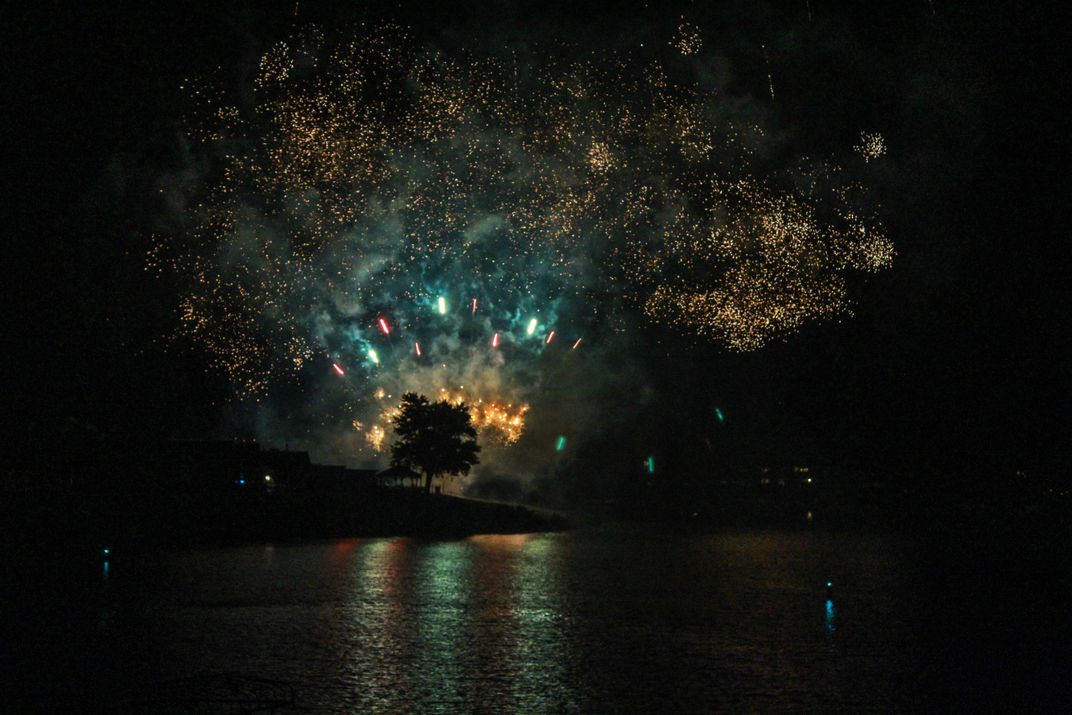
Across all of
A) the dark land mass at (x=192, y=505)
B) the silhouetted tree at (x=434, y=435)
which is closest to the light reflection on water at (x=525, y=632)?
the dark land mass at (x=192, y=505)

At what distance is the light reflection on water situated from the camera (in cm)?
1255

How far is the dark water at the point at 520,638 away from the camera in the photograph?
12.4 meters

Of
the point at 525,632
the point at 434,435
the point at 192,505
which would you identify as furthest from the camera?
the point at 434,435

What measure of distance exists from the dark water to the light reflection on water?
60 mm

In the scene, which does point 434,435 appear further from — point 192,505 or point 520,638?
point 520,638

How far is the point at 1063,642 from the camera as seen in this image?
16.7 meters

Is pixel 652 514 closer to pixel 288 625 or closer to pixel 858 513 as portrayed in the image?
pixel 858 513

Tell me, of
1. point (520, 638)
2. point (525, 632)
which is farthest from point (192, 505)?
point (520, 638)

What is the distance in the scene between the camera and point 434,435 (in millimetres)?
74875

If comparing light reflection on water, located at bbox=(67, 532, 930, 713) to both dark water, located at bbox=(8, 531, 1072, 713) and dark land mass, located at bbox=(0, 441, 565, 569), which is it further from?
dark land mass, located at bbox=(0, 441, 565, 569)

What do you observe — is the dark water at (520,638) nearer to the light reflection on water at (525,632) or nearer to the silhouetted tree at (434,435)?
the light reflection on water at (525,632)

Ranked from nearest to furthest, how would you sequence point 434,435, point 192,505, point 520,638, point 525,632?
point 520,638 → point 525,632 → point 192,505 → point 434,435

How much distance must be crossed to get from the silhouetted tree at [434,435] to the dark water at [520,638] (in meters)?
43.6

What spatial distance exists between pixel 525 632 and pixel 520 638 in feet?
2.24
